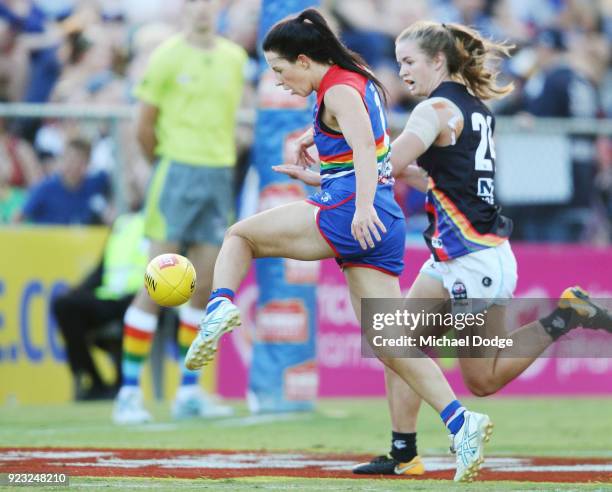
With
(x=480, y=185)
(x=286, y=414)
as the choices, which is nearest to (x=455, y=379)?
(x=286, y=414)

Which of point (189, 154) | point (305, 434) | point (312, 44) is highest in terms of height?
Answer: point (189, 154)

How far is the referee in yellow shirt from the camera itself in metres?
9.95

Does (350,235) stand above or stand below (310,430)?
above

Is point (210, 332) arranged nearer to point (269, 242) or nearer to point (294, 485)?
point (269, 242)

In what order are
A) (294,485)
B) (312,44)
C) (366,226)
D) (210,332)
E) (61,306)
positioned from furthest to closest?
(61,306) → (312,44) → (366,226) → (210,332) → (294,485)

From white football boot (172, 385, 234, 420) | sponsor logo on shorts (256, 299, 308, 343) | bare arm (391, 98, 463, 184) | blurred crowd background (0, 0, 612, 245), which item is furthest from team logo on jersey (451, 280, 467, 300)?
blurred crowd background (0, 0, 612, 245)

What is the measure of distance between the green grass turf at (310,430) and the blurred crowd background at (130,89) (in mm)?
2170

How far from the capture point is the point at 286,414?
1025 centimetres

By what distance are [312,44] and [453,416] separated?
1889 mm

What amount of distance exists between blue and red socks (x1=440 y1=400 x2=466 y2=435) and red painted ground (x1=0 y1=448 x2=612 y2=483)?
1.15ft

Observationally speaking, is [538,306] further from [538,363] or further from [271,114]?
[271,114]

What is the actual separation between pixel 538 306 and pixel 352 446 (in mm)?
5433

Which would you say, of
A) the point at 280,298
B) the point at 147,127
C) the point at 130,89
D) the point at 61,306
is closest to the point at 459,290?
the point at 280,298

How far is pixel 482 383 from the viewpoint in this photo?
6.98 metres
